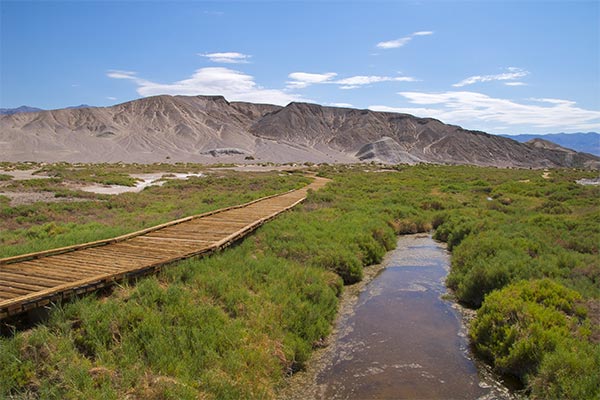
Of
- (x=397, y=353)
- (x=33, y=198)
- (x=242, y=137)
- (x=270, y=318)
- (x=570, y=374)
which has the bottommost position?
(x=397, y=353)

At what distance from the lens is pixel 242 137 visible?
126812 mm

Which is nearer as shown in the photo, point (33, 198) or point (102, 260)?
point (102, 260)

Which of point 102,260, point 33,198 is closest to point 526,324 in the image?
point 102,260

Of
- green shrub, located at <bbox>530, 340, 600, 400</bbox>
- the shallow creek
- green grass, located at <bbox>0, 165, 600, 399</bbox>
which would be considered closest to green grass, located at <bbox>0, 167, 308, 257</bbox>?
green grass, located at <bbox>0, 165, 600, 399</bbox>

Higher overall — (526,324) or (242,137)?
(242,137)

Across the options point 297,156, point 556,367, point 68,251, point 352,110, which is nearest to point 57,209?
point 68,251

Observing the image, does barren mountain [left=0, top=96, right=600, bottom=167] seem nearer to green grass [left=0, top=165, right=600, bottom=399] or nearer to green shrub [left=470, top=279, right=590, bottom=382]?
green grass [left=0, top=165, right=600, bottom=399]

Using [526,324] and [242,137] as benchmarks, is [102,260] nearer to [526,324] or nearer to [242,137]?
[526,324]

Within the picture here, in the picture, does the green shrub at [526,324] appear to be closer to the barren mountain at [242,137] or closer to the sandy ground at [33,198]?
the sandy ground at [33,198]

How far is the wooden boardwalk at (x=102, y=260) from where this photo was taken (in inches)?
245

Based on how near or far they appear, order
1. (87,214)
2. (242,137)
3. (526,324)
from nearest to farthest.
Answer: (526,324) → (87,214) → (242,137)

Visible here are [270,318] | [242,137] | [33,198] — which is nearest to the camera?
[270,318]

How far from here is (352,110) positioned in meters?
155

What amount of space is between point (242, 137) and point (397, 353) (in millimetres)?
122505
